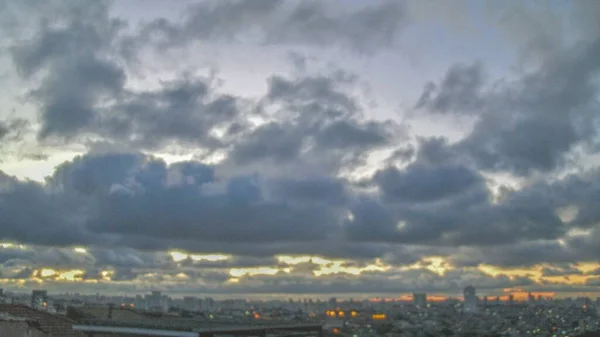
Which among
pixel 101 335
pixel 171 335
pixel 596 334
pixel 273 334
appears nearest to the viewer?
pixel 171 335

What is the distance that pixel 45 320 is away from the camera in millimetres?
43844

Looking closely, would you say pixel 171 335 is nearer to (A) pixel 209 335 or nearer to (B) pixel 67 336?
(A) pixel 209 335

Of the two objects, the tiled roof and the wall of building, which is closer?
the wall of building

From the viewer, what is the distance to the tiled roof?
4028 centimetres

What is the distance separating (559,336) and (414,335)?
38.8m

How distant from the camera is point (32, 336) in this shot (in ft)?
123

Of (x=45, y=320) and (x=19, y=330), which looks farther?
(x=45, y=320)

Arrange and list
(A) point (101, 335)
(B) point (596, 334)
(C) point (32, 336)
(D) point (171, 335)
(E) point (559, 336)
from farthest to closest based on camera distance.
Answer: (E) point (559, 336) → (B) point (596, 334) → (A) point (101, 335) → (D) point (171, 335) → (C) point (32, 336)

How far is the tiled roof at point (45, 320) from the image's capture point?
40281mm

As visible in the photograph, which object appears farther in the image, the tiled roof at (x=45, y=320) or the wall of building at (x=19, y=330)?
the tiled roof at (x=45, y=320)

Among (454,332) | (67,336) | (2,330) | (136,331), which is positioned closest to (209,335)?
(136,331)

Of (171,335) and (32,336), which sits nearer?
(32,336)

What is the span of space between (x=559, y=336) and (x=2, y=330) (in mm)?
142753

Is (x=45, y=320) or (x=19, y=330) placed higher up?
(x=45, y=320)
